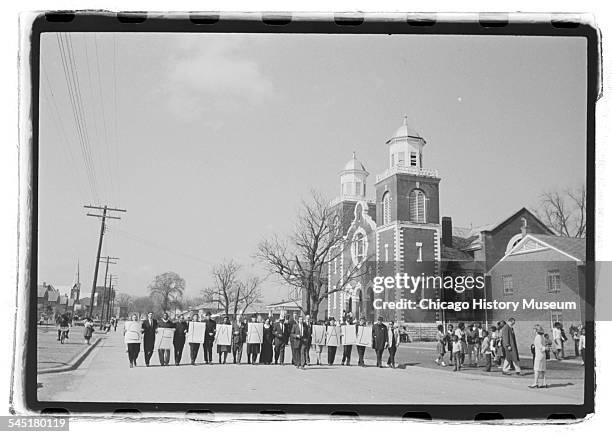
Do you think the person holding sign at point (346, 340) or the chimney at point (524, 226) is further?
the person holding sign at point (346, 340)

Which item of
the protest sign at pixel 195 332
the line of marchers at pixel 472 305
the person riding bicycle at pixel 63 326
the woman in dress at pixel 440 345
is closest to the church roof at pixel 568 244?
the line of marchers at pixel 472 305

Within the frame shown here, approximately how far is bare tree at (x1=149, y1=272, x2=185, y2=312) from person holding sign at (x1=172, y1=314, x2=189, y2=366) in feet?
0.69

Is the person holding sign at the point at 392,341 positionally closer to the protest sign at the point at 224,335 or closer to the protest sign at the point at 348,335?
the protest sign at the point at 348,335

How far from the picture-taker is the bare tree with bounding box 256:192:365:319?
16.3 feet

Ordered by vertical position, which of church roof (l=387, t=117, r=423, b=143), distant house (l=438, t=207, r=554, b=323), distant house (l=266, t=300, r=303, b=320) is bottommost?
distant house (l=266, t=300, r=303, b=320)

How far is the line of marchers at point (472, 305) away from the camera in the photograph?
4.79 m

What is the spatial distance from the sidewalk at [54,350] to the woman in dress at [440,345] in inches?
105

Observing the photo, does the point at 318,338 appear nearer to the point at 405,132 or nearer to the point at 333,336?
the point at 333,336

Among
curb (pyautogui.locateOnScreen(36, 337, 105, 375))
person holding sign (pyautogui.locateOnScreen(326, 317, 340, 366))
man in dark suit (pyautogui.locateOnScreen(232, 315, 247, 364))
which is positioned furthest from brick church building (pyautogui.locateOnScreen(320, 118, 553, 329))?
curb (pyautogui.locateOnScreen(36, 337, 105, 375))

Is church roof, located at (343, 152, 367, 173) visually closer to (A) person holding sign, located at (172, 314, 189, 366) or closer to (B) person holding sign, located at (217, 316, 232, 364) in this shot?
(B) person holding sign, located at (217, 316, 232, 364)

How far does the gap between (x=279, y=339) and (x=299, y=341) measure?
0.54 feet

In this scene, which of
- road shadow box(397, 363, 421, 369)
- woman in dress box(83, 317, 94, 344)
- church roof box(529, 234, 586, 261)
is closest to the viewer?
church roof box(529, 234, 586, 261)

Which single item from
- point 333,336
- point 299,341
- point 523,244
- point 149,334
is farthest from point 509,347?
point 149,334

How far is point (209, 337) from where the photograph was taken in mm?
5211
